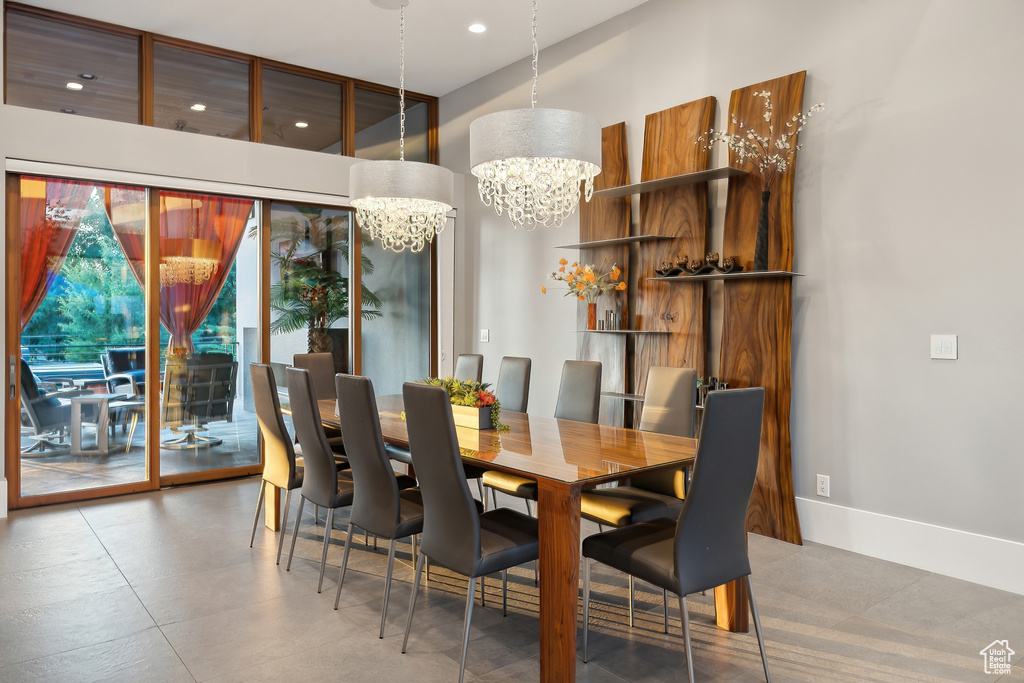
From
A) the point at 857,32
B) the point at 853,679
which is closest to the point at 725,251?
the point at 857,32

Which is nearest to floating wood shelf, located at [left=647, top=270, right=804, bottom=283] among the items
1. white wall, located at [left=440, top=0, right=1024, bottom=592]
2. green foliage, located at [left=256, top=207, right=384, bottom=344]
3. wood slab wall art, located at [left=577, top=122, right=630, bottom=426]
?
white wall, located at [left=440, top=0, right=1024, bottom=592]

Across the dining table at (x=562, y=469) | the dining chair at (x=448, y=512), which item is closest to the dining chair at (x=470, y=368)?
the dining table at (x=562, y=469)

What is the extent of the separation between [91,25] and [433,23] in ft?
8.23

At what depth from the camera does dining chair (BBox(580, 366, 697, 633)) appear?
2.95 metres

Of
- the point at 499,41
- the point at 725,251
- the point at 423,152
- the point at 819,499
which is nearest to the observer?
the point at 819,499

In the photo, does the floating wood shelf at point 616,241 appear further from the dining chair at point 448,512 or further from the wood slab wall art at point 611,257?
the dining chair at point 448,512

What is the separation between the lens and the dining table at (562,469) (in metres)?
2.21

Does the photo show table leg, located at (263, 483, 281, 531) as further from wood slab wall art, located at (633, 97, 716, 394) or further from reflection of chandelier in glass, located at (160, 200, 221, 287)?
wood slab wall art, located at (633, 97, 716, 394)

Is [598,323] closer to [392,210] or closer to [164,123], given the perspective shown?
[392,210]

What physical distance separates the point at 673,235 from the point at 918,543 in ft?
7.42

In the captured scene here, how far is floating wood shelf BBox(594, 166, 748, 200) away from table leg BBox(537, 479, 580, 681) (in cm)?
252

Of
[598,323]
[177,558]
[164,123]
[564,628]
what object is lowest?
[177,558]

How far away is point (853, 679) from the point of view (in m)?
2.33

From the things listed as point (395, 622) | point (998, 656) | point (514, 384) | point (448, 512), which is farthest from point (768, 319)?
point (395, 622)
